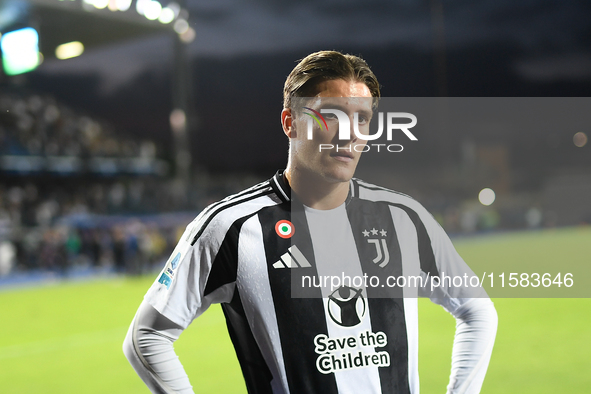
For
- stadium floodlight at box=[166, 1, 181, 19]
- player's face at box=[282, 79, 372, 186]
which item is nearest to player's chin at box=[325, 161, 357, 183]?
player's face at box=[282, 79, 372, 186]

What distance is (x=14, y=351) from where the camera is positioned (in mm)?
6930

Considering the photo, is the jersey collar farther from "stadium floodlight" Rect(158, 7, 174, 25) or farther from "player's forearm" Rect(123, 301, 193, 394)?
"stadium floodlight" Rect(158, 7, 174, 25)

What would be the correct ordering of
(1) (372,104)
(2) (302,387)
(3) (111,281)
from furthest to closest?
(3) (111,281)
(1) (372,104)
(2) (302,387)

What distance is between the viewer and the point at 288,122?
190 centimetres

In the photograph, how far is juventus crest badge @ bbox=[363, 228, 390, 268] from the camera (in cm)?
193

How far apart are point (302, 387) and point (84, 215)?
16824 mm

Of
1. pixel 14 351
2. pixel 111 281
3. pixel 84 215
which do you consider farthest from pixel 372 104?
pixel 84 215

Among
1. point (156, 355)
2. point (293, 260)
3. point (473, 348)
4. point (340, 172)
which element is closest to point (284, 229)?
point (293, 260)

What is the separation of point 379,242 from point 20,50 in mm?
9498

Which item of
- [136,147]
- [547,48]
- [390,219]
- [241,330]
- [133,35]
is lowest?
[241,330]

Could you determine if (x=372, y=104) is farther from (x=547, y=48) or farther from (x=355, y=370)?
(x=547, y=48)

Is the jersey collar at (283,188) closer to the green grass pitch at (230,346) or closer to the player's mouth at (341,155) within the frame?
the player's mouth at (341,155)

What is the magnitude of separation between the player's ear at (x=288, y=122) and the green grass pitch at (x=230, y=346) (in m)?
0.84

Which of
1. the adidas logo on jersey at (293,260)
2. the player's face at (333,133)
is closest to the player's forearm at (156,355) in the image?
the adidas logo on jersey at (293,260)
